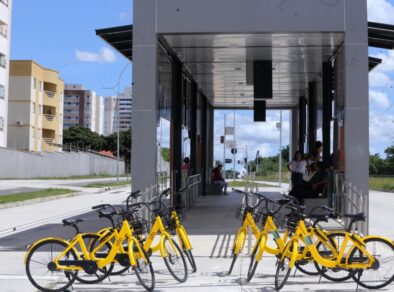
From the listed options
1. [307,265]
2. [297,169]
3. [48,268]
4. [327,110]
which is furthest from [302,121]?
[48,268]

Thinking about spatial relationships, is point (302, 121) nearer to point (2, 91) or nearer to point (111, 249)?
point (111, 249)

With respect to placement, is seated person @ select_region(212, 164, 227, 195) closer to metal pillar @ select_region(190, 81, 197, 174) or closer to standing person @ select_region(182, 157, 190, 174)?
metal pillar @ select_region(190, 81, 197, 174)

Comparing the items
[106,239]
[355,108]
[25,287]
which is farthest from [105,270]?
[355,108]

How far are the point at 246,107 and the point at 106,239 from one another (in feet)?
76.3

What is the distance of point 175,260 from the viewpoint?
8484mm

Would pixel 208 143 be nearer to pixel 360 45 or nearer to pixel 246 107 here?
pixel 246 107

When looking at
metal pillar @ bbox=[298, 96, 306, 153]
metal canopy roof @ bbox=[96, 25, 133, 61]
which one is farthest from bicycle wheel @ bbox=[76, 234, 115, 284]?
metal pillar @ bbox=[298, 96, 306, 153]

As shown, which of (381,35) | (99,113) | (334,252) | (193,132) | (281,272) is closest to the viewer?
(281,272)

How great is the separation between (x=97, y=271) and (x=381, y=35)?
35.7 ft

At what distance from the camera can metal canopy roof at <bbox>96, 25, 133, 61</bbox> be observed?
15.1 metres

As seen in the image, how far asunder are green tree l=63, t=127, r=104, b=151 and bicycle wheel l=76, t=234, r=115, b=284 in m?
105

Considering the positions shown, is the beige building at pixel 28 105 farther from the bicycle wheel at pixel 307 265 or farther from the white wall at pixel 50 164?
the bicycle wheel at pixel 307 265

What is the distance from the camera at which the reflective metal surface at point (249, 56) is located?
14578 millimetres

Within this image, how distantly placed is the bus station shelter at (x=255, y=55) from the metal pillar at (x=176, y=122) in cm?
3
